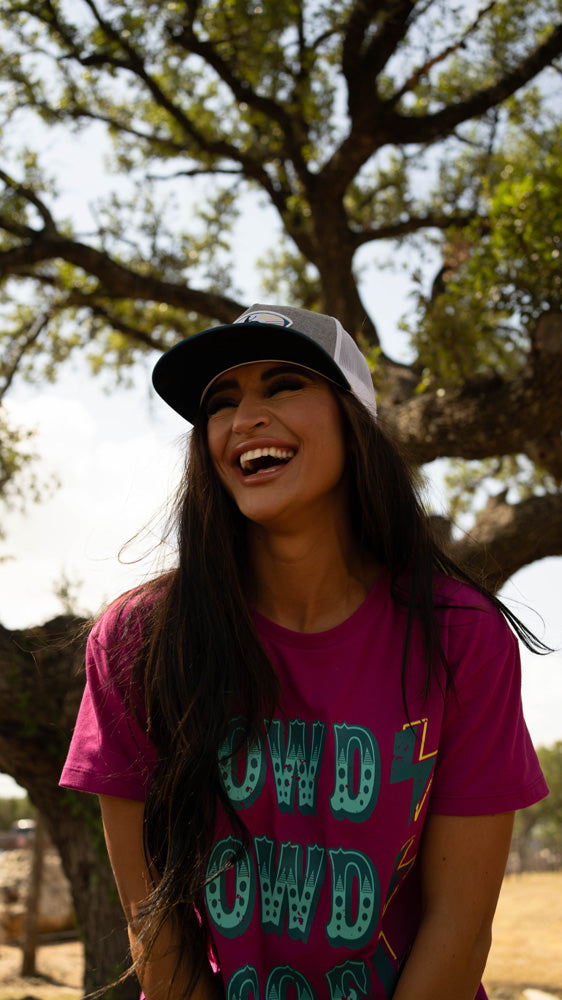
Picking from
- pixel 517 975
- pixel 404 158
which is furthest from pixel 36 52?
pixel 517 975

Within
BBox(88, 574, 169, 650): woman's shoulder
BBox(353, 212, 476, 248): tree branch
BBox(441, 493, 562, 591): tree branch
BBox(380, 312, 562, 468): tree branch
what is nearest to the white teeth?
BBox(88, 574, 169, 650): woman's shoulder

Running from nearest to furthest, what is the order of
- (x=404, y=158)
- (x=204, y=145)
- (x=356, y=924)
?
(x=356, y=924) → (x=204, y=145) → (x=404, y=158)

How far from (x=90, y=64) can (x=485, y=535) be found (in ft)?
16.4

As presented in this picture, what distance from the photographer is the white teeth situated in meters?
2.22

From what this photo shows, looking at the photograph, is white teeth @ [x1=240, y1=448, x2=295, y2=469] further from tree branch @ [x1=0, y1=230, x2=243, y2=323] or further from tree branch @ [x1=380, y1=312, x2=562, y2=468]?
tree branch @ [x1=0, y1=230, x2=243, y2=323]

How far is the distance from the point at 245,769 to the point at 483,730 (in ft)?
1.92

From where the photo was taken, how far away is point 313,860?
6.49 feet

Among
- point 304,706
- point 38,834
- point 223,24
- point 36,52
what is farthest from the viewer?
point 38,834

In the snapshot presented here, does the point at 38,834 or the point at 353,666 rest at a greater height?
the point at 353,666

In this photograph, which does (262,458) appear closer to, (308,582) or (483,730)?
(308,582)

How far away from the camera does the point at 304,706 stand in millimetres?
2139

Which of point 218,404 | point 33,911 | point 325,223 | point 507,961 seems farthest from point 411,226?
point 33,911

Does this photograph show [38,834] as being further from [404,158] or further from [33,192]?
[404,158]

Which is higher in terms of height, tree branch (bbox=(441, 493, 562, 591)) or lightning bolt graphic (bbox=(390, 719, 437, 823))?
tree branch (bbox=(441, 493, 562, 591))
